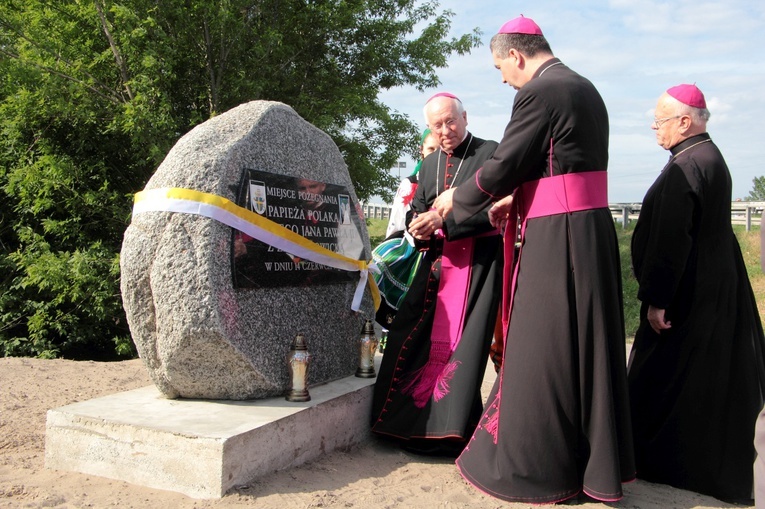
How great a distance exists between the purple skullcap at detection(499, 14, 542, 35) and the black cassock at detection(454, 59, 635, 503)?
0.27m

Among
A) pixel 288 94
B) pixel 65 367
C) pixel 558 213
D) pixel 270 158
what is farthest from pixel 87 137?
pixel 558 213

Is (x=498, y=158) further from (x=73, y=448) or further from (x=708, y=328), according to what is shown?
(x=73, y=448)

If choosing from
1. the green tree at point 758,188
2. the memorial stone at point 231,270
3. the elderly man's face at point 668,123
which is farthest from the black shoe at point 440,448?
the green tree at point 758,188

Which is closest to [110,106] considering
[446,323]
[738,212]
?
[446,323]

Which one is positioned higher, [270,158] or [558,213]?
[270,158]

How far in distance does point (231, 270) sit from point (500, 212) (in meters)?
1.50

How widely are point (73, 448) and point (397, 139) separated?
26.3 ft

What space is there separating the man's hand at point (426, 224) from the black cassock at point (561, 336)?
0.57 m

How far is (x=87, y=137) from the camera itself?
30.5ft

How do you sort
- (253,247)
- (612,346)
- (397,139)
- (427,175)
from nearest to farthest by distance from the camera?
1. (612,346)
2. (253,247)
3. (427,175)
4. (397,139)

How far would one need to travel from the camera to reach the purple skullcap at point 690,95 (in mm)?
3838

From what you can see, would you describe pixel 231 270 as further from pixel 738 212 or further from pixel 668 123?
pixel 738 212

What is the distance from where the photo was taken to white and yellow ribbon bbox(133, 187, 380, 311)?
3.36 metres

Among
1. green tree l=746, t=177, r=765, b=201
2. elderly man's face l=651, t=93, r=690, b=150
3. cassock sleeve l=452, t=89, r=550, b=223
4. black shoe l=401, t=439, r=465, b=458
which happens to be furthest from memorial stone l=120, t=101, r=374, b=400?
green tree l=746, t=177, r=765, b=201
